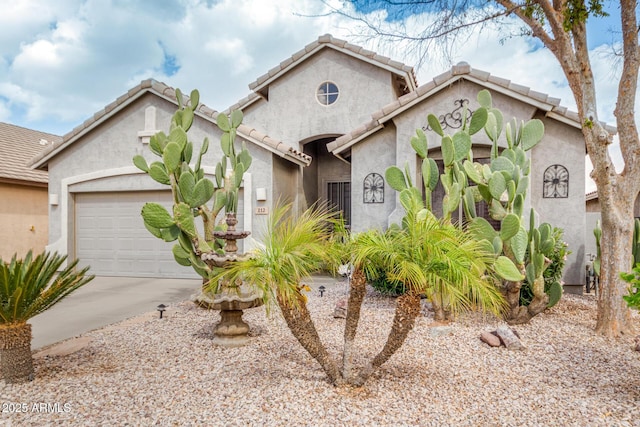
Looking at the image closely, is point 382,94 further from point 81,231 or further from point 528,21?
point 81,231

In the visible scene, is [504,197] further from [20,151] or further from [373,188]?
[20,151]

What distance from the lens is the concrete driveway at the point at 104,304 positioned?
5.98 metres

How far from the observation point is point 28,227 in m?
13.6

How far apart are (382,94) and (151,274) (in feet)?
27.4

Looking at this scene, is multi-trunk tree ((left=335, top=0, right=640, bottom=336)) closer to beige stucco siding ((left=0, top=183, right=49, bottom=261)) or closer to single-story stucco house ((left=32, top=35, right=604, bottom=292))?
single-story stucco house ((left=32, top=35, right=604, bottom=292))

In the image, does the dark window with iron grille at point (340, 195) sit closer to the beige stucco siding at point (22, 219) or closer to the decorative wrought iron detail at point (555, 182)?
the decorative wrought iron detail at point (555, 182)

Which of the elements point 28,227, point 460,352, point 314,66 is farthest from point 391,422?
point 28,227

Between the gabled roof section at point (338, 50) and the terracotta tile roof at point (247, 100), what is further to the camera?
the terracotta tile roof at point (247, 100)

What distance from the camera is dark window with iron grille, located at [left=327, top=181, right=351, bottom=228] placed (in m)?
13.2

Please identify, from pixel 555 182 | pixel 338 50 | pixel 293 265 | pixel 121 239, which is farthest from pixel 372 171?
pixel 121 239

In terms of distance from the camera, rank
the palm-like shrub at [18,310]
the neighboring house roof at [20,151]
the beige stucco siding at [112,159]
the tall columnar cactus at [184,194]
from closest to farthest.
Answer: the palm-like shrub at [18,310]
the tall columnar cactus at [184,194]
the beige stucco siding at [112,159]
the neighboring house roof at [20,151]

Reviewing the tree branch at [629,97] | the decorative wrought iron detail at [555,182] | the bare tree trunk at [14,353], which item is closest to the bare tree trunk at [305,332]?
the bare tree trunk at [14,353]

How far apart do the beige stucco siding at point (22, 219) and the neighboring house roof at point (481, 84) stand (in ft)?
37.8

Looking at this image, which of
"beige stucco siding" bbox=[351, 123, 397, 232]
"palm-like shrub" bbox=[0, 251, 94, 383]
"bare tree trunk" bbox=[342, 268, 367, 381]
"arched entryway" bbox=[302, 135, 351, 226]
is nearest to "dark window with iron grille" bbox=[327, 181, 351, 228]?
"arched entryway" bbox=[302, 135, 351, 226]
